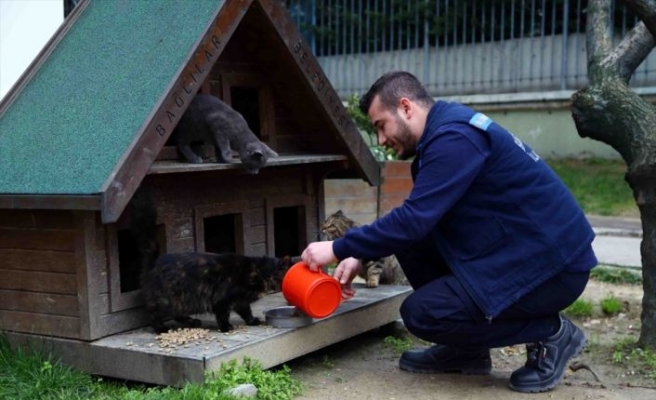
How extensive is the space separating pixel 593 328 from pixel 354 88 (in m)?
9.43

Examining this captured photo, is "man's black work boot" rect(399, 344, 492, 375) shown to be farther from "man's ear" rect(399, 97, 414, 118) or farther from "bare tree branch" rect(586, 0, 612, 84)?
"bare tree branch" rect(586, 0, 612, 84)

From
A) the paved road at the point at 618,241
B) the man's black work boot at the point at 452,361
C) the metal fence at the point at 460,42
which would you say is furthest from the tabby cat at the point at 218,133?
the metal fence at the point at 460,42

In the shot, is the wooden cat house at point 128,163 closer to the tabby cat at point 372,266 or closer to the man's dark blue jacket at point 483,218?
the tabby cat at point 372,266

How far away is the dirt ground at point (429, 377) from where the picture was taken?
13.7 ft

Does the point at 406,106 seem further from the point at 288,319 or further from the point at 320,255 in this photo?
the point at 288,319

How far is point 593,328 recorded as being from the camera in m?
6.15

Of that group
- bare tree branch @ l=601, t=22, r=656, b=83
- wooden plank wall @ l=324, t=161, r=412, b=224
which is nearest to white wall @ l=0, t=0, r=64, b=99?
wooden plank wall @ l=324, t=161, r=412, b=224

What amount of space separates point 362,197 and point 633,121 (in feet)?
14.2

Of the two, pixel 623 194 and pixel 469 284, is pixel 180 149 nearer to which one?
pixel 469 284

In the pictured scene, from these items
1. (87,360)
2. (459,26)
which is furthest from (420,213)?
(459,26)

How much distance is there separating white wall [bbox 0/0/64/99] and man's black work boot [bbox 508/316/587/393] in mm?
4023

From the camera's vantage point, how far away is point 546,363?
4.23 m

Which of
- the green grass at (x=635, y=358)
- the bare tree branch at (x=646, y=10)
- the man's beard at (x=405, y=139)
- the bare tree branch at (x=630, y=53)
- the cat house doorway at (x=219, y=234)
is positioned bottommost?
the green grass at (x=635, y=358)

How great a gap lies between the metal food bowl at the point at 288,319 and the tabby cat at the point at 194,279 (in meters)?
0.09
